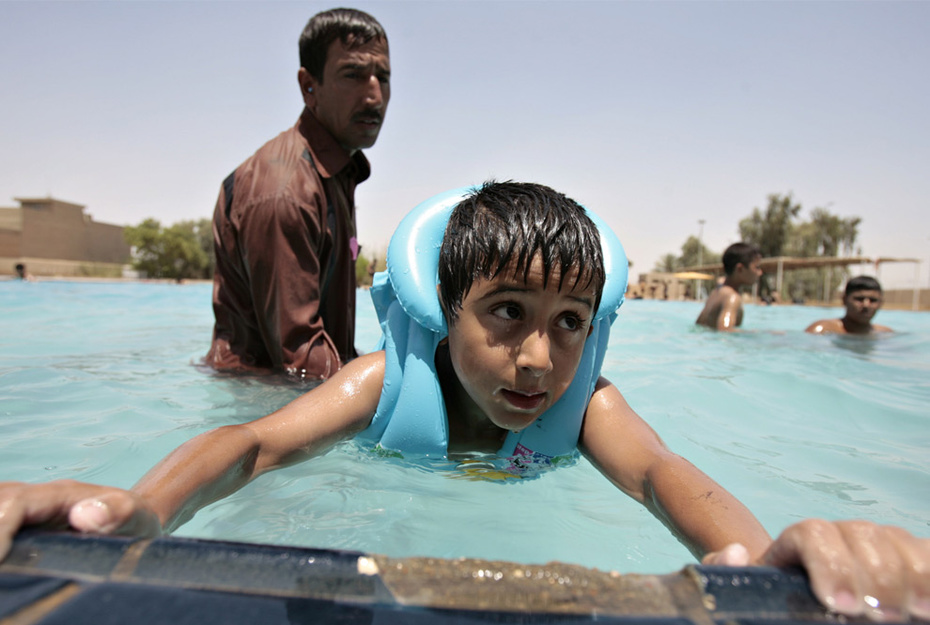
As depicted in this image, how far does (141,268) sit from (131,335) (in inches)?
1584

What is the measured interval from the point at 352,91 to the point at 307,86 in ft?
1.13

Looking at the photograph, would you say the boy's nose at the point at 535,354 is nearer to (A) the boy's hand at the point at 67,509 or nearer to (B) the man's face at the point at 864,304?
(A) the boy's hand at the point at 67,509

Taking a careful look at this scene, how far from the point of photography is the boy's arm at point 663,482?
1.31 meters

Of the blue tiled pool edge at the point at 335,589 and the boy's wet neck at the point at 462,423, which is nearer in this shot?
the blue tiled pool edge at the point at 335,589

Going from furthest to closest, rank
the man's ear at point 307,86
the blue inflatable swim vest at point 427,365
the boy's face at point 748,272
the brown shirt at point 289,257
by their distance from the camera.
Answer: the boy's face at point 748,272
the man's ear at point 307,86
the brown shirt at point 289,257
the blue inflatable swim vest at point 427,365

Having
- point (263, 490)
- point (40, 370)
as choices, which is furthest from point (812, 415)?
point (40, 370)

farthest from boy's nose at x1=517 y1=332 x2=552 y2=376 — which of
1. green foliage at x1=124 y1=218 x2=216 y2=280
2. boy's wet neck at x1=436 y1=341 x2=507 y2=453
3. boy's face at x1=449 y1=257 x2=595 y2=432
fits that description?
green foliage at x1=124 y1=218 x2=216 y2=280

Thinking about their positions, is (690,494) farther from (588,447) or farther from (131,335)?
(131,335)

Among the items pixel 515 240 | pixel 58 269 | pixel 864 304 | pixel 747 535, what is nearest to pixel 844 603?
pixel 747 535

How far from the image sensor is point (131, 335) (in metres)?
6.61

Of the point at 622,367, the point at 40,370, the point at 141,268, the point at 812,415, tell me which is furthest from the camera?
the point at 141,268

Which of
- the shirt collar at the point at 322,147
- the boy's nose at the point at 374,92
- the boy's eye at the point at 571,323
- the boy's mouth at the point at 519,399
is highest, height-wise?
the boy's nose at the point at 374,92

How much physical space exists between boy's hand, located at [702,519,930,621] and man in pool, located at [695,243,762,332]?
26.3 feet

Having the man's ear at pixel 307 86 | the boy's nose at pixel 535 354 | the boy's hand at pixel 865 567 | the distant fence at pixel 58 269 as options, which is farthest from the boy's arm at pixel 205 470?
the distant fence at pixel 58 269
